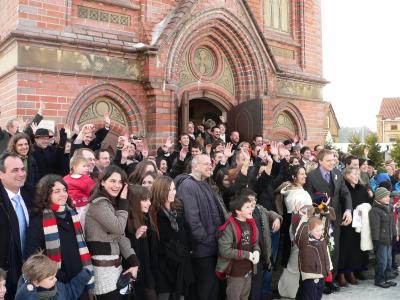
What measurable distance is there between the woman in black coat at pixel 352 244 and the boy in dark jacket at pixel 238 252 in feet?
7.91

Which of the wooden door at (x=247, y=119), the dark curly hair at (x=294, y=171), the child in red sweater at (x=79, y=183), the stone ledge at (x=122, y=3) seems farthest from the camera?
the wooden door at (x=247, y=119)

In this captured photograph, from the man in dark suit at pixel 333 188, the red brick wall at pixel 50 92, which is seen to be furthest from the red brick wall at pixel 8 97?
the man in dark suit at pixel 333 188

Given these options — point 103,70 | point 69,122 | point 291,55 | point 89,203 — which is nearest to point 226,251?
point 89,203

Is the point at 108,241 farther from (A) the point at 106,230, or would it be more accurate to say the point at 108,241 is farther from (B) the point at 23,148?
(B) the point at 23,148

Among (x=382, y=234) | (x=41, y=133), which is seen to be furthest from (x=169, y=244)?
(x=382, y=234)

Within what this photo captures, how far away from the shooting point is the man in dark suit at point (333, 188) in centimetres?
621

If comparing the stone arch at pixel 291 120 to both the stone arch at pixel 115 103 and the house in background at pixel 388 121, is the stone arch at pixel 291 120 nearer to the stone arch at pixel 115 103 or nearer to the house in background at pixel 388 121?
the stone arch at pixel 115 103

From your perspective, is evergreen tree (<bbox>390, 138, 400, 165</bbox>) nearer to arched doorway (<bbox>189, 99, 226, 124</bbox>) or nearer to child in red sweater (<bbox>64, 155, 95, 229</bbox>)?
arched doorway (<bbox>189, 99, 226, 124</bbox>)

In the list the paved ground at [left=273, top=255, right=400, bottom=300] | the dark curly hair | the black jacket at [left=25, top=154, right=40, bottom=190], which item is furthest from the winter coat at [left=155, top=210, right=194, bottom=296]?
the paved ground at [left=273, top=255, right=400, bottom=300]

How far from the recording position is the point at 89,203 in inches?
152

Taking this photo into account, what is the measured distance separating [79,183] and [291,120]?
32.4ft

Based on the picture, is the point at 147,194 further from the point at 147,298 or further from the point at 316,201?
the point at 316,201

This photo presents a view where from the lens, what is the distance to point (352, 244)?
21.4 ft

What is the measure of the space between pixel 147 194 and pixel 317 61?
11.2 m
